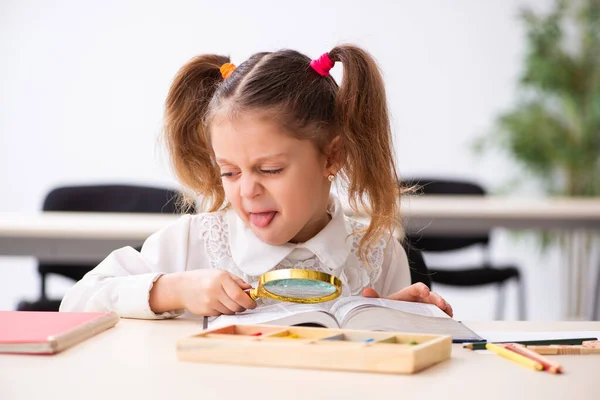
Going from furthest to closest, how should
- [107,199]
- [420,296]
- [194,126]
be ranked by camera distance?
[107,199] → [194,126] → [420,296]

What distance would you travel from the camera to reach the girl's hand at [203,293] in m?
1.18

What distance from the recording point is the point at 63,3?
5.06m

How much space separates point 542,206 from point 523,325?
7.24 ft

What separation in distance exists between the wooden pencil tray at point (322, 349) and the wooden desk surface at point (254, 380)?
1 cm

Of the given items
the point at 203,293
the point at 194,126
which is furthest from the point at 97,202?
the point at 203,293

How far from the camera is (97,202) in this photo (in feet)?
10.2

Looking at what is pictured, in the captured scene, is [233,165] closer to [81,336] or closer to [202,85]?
[202,85]

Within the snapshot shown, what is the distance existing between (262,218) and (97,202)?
1912 millimetres

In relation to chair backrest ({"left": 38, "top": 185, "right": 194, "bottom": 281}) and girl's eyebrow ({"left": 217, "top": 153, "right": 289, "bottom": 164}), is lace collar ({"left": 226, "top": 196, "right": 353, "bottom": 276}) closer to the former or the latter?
girl's eyebrow ({"left": 217, "top": 153, "right": 289, "bottom": 164})

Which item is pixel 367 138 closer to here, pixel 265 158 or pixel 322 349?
Answer: pixel 265 158

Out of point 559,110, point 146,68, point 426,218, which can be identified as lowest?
point 426,218

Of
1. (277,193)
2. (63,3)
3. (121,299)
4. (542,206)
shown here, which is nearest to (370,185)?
(277,193)

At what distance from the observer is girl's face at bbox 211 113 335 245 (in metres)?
1.30

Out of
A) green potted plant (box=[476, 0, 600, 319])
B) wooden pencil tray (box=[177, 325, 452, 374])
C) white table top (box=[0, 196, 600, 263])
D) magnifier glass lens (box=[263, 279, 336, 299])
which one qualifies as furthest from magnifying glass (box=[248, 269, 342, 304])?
green potted plant (box=[476, 0, 600, 319])
